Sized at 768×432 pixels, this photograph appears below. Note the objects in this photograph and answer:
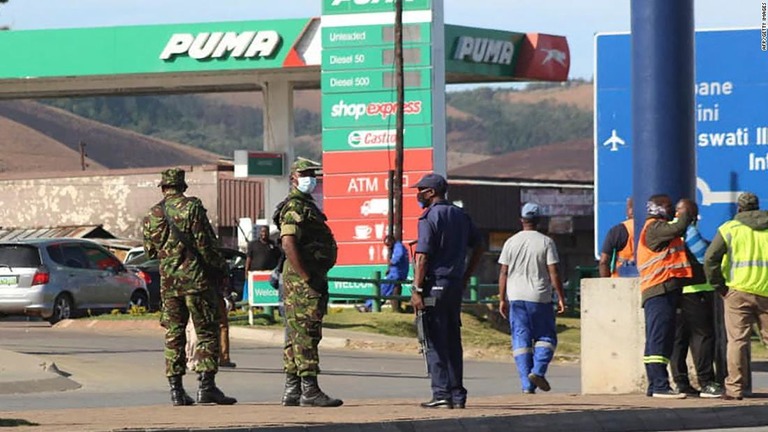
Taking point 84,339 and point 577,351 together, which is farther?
point 577,351

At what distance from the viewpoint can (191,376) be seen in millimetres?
21141

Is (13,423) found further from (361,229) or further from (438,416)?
(361,229)

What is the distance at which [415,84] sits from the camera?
144 feet

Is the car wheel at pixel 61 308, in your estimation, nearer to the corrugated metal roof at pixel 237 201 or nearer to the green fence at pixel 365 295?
the green fence at pixel 365 295

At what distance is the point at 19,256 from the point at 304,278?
16914 millimetres

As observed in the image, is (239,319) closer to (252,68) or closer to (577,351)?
(577,351)

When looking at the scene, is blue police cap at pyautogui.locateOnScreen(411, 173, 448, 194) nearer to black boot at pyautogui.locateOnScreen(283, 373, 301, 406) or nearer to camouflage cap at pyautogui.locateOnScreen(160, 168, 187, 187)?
black boot at pyautogui.locateOnScreen(283, 373, 301, 406)

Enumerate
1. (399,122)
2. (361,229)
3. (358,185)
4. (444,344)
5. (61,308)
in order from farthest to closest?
(361,229)
(358,185)
(399,122)
(61,308)
(444,344)

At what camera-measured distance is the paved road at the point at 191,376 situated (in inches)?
720

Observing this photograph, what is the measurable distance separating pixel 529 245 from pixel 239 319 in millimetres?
13594

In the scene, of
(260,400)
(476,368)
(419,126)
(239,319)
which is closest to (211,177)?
(419,126)

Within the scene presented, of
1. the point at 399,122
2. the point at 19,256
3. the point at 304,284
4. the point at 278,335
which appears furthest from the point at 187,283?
the point at 399,122

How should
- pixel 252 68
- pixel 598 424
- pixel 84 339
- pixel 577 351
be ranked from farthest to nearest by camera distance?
pixel 252 68 → pixel 577 351 → pixel 84 339 → pixel 598 424

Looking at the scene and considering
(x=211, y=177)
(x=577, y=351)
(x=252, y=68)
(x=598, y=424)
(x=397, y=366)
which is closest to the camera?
(x=598, y=424)
